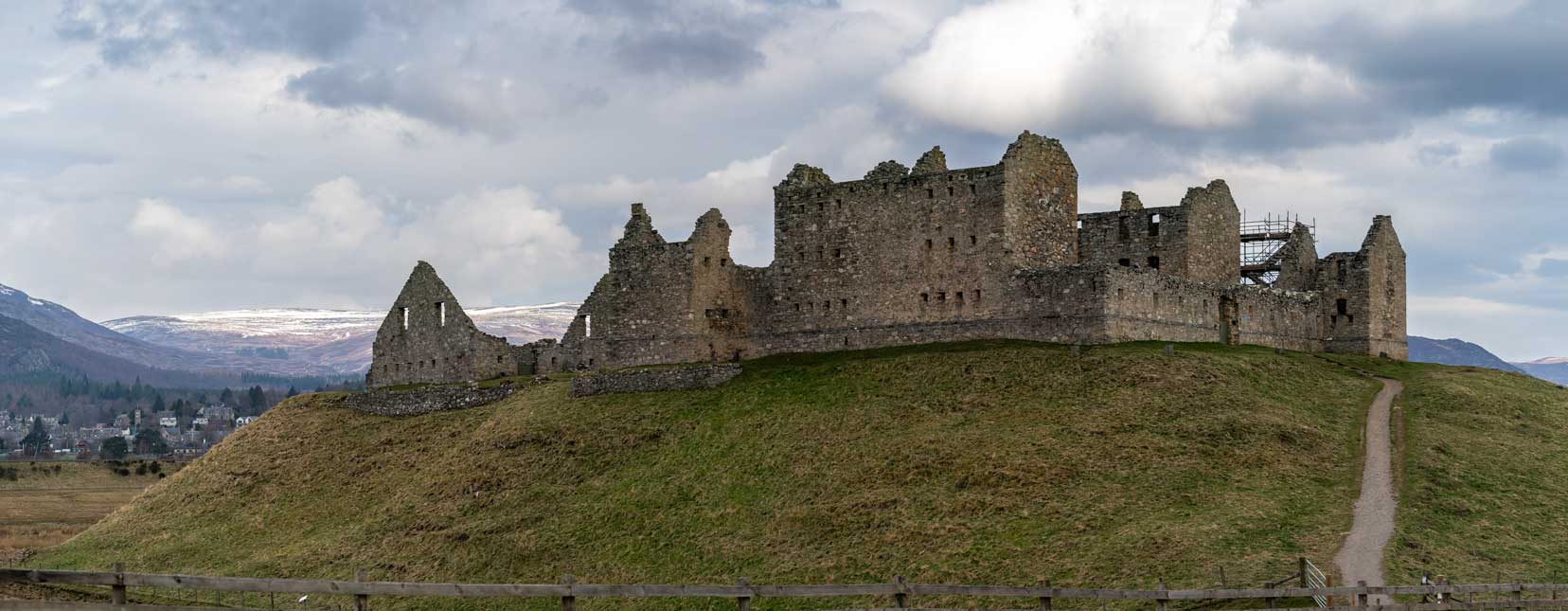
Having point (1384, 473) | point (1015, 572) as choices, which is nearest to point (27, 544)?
point (1015, 572)

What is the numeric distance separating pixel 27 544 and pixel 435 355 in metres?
19.1

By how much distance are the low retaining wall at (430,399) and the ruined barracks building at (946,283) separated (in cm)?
408

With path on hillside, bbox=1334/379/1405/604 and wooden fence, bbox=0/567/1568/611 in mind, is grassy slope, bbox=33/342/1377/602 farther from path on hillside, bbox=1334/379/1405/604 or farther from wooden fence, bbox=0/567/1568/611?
wooden fence, bbox=0/567/1568/611

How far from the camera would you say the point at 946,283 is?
6162 centimetres

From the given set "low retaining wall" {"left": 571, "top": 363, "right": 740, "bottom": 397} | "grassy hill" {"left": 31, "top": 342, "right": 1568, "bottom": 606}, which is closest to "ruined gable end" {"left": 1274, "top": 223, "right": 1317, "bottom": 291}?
"grassy hill" {"left": 31, "top": 342, "right": 1568, "bottom": 606}

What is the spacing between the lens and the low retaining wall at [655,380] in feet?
199

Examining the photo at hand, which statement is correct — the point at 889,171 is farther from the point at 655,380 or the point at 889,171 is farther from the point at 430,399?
the point at 430,399

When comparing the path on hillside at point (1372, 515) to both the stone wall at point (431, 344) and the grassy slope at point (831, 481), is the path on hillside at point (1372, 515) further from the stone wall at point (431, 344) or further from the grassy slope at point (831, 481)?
the stone wall at point (431, 344)

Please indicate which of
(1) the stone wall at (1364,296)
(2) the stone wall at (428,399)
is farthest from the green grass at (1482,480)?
(2) the stone wall at (428,399)

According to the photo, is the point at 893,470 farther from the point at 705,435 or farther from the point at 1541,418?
the point at 1541,418

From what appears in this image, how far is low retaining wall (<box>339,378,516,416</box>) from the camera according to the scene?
65.6 m

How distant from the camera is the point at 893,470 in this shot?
4744 centimetres

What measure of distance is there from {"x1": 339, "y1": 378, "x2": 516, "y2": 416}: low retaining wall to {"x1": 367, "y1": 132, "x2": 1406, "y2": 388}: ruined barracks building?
4076 millimetres

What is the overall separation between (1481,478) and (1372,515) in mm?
6165
